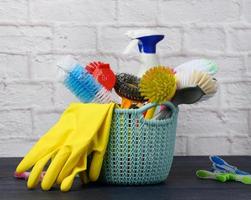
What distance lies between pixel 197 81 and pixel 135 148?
14 cm

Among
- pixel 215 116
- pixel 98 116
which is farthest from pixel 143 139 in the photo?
pixel 215 116

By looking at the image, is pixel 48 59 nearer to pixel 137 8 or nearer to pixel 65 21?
pixel 65 21

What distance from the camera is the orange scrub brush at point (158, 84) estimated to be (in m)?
0.85

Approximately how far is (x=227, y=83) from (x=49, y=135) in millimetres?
535

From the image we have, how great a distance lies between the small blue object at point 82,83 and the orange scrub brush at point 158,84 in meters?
0.08

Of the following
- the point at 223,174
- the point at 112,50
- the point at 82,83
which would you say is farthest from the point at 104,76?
the point at 112,50

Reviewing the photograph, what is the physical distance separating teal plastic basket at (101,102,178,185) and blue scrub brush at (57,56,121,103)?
46 mm

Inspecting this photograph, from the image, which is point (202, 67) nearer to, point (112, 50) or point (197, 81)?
point (197, 81)

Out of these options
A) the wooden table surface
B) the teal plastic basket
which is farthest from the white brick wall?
the teal plastic basket

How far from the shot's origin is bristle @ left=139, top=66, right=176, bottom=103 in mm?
851

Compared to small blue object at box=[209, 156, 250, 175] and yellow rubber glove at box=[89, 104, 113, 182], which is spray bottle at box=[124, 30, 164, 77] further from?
small blue object at box=[209, 156, 250, 175]

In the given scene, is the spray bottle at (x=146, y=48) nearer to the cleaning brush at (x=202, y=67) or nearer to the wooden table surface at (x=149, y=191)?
the cleaning brush at (x=202, y=67)

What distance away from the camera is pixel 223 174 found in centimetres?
95

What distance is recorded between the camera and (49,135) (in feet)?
2.98
